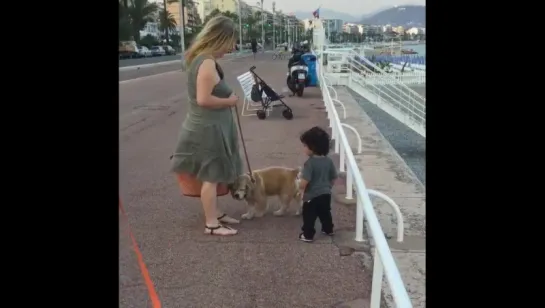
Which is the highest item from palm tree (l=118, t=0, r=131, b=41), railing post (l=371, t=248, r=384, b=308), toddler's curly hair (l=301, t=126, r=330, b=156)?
palm tree (l=118, t=0, r=131, b=41)

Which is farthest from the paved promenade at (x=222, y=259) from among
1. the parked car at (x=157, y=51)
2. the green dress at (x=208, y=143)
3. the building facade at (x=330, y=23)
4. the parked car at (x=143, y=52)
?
the parked car at (x=157, y=51)

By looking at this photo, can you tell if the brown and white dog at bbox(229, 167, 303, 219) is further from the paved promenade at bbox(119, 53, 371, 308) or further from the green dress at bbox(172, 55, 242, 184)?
the green dress at bbox(172, 55, 242, 184)

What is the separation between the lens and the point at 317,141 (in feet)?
14.9

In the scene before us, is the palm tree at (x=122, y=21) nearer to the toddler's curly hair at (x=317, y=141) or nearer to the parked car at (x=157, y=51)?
the toddler's curly hair at (x=317, y=141)

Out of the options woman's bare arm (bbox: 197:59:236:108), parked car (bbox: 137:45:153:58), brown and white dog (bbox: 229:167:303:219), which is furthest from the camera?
parked car (bbox: 137:45:153:58)

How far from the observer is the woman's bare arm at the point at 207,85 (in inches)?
164

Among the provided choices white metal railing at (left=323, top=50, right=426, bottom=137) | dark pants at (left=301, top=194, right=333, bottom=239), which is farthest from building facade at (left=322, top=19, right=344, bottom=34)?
dark pants at (left=301, top=194, right=333, bottom=239)

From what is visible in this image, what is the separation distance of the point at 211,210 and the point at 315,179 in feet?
2.98

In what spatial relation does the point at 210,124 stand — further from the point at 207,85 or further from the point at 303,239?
the point at 303,239

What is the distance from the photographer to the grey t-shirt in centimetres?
457

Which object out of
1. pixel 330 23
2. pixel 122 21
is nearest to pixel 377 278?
pixel 122 21
